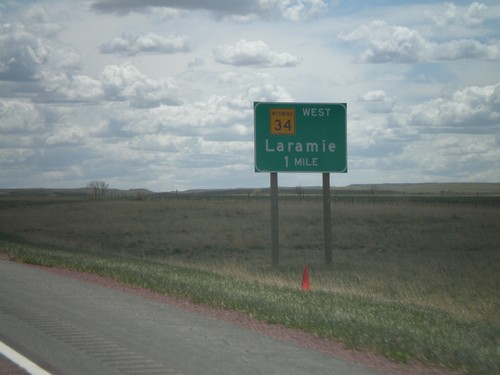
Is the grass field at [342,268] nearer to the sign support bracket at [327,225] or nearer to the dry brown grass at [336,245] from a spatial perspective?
the dry brown grass at [336,245]

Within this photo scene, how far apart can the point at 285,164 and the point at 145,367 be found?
56.0 ft

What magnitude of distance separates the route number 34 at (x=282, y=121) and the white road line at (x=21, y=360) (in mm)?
16506

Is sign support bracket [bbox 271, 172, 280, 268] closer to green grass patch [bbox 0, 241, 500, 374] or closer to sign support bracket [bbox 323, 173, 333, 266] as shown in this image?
sign support bracket [bbox 323, 173, 333, 266]

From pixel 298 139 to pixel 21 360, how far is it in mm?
17431

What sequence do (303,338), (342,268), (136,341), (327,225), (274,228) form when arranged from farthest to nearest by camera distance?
(327,225) < (274,228) < (342,268) < (303,338) < (136,341)

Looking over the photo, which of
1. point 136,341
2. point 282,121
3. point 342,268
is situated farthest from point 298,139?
point 136,341

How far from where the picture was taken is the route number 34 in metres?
25.2

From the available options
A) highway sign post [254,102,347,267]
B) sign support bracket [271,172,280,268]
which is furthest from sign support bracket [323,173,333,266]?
sign support bracket [271,172,280,268]

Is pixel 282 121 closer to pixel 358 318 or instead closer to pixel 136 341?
pixel 358 318

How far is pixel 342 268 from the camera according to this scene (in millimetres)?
25344

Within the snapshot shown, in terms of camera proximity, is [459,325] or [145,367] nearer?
[145,367]

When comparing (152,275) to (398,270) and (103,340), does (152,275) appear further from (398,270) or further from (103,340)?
(398,270)

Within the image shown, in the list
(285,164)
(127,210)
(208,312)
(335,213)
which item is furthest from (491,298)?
(127,210)

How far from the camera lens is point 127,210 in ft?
237
